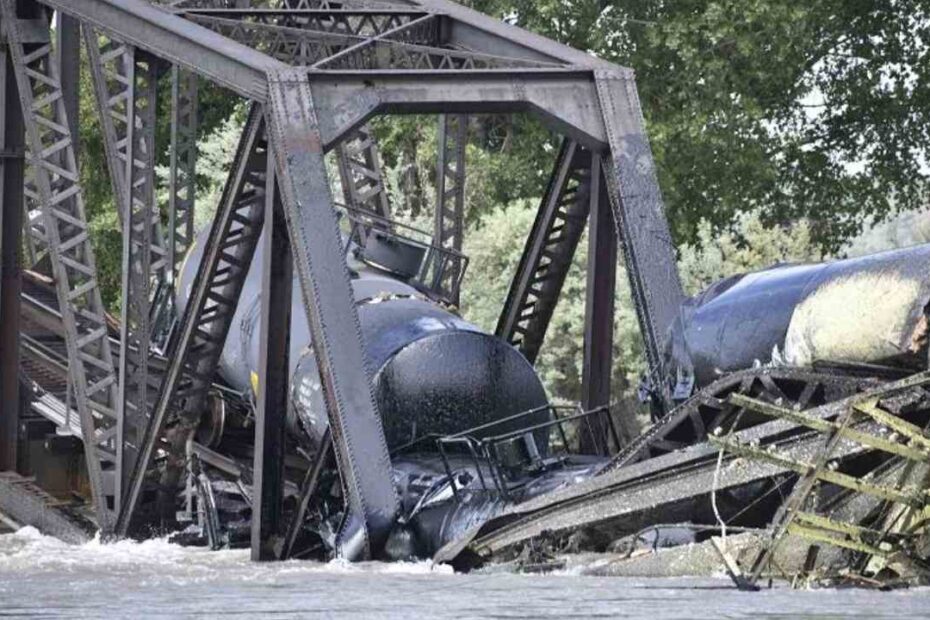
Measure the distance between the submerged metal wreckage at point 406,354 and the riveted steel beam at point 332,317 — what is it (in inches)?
0.9

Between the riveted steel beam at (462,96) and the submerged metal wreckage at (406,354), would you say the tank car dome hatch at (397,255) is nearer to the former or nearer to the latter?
the submerged metal wreckage at (406,354)

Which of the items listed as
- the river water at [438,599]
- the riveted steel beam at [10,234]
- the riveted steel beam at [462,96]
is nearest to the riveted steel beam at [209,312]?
the riveted steel beam at [462,96]

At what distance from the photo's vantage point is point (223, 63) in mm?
21891

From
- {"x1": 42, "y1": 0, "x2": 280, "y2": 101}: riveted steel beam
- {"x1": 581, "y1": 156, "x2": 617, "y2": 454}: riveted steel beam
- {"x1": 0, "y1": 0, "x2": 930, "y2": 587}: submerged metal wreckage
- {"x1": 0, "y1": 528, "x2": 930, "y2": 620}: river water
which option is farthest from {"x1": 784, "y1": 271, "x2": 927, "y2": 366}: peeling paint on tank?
{"x1": 42, "y1": 0, "x2": 280, "y2": 101}: riveted steel beam

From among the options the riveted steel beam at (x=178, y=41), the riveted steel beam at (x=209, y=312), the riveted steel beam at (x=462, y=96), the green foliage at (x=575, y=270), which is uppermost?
the riveted steel beam at (x=178, y=41)

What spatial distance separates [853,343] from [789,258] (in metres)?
24.6

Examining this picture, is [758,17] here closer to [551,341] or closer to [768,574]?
[551,341]

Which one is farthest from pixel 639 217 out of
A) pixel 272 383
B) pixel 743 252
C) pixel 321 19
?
pixel 743 252

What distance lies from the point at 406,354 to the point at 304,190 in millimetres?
2222

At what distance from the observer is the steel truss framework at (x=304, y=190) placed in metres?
20.6

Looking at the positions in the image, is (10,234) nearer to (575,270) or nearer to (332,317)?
(332,317)

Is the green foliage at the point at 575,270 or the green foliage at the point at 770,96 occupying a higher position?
the green foliage at the point at 770,96

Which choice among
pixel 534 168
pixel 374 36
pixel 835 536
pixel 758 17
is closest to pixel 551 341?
pixel 534 168

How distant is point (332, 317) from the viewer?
20.4 m
